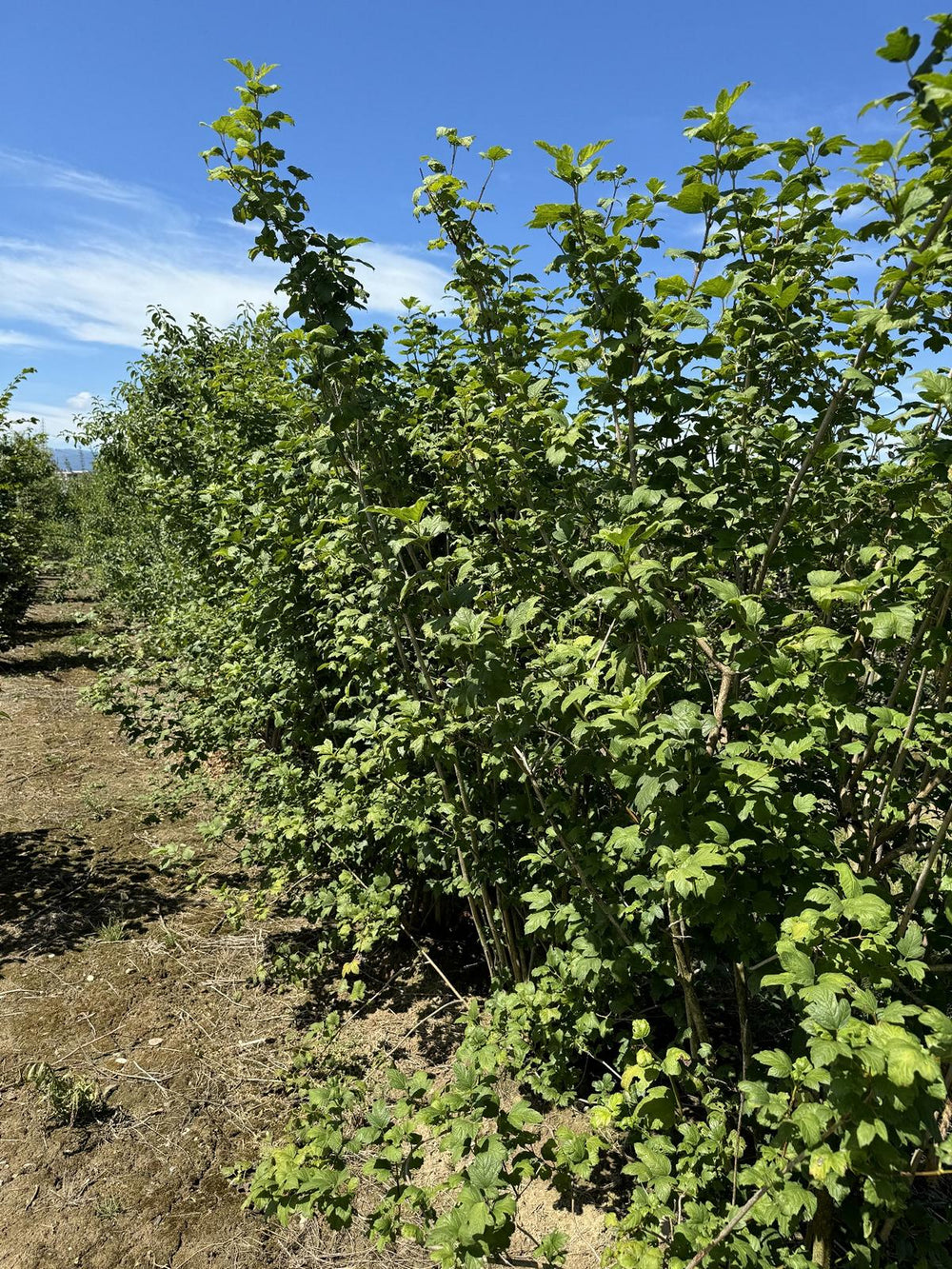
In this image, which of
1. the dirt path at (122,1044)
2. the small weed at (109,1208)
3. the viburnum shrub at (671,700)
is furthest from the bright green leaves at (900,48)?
the small weed at (109,1208)

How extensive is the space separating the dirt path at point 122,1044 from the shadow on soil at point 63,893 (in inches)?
0.5

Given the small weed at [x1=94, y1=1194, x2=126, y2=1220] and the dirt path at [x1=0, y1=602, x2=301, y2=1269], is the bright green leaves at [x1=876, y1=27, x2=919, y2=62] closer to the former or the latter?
the dirt path at [x1=0, y1=602, x2=301, y2=1269]

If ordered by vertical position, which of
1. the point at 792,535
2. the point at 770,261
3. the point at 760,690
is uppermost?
the point at 770,261

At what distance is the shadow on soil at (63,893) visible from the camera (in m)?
4.32

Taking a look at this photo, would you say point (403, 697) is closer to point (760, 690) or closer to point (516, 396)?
point (516, 396)

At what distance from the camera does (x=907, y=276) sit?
64.1 inches

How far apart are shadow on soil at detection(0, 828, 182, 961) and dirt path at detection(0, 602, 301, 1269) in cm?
1

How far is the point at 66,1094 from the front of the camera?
10.2ft

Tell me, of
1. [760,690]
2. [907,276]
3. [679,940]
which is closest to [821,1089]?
[679,940]

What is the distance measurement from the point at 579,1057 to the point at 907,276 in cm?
308

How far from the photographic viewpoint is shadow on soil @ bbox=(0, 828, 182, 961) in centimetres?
432

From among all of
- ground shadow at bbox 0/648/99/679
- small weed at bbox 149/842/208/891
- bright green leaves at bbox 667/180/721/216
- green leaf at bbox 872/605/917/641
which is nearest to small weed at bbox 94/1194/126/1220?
small weed at bbox 149/842/208/891

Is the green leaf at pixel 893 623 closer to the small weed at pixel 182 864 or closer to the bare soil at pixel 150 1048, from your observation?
the bare soil at pixel 150 1048

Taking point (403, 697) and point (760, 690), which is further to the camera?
point (403, 697)
